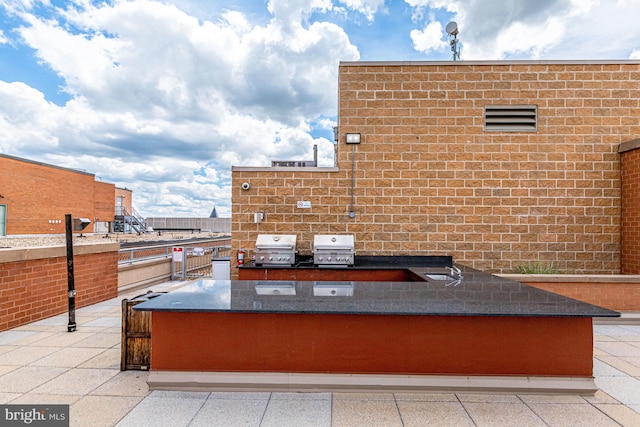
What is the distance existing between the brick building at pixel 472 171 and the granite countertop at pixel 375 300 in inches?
106

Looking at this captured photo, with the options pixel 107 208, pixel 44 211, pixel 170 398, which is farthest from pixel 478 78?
pixel 107 208

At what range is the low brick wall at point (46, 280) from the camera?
16.6ft

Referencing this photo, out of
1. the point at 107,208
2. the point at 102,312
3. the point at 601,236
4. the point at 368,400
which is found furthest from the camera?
the point at 107,208

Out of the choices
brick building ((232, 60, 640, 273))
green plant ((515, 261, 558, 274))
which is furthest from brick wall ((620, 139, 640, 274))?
green plant ((515, 261, 558, 274))

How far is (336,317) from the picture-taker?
10.6 feet

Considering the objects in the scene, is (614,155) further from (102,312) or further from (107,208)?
(107,208)

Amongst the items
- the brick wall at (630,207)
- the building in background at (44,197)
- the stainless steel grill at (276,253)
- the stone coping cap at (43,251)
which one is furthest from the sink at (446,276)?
the building in background at (44,197)

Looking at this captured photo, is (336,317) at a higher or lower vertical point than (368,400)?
higher

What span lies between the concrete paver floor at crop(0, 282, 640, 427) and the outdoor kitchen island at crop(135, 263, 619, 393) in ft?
0.40

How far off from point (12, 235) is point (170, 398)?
2868 cm

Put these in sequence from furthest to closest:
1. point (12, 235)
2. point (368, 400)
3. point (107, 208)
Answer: point (107, 208) < point (12, 235) < point (368, 400)

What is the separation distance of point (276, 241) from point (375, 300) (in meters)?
3.36

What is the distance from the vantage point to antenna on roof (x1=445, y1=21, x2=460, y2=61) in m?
7.90

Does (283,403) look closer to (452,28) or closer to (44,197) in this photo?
(452,28)
